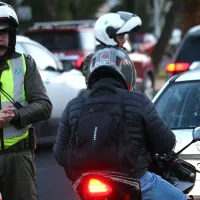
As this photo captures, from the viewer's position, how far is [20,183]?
5418 mm

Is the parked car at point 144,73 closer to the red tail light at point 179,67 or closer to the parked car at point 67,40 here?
the parked car at point 67,40

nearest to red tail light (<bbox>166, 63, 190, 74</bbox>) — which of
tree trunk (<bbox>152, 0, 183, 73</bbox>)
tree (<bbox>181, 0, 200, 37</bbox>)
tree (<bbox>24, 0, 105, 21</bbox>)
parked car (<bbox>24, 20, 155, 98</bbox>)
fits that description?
parked car (<bbox>24, 20, 155, 98</bbox>)

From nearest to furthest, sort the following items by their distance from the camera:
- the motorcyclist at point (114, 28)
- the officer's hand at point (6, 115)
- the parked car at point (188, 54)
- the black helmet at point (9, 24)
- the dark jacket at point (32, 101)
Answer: the officer's hand at point (6, 115), the dark jacket at point (32, 101), the black helmet at point (9, 24), the motorcyclist at point (114, 28), the parked car at point (188, 54)

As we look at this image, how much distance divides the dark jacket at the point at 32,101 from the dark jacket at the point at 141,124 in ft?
2.52

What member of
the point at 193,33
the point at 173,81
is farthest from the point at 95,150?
the point at 193,33

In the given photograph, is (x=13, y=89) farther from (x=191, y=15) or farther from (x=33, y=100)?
(x=191, y=15)

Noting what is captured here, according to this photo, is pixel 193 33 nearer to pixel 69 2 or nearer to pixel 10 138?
pixel 10 138

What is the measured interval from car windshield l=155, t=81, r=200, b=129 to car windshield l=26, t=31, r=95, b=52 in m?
12.5

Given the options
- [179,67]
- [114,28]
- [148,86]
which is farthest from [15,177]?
[148,86]

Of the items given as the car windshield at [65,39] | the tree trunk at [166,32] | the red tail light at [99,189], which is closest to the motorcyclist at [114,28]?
the red tail light at [99,189]

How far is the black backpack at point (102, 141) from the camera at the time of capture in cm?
432

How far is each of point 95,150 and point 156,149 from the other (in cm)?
42

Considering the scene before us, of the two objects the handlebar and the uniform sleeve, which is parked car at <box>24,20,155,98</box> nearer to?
the uniform sleeve

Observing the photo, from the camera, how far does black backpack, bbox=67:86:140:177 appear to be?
4.32 m
